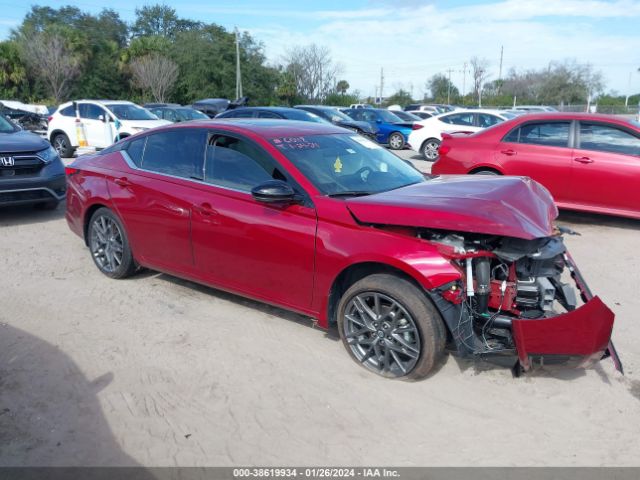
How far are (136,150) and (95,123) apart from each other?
1057 centimetres

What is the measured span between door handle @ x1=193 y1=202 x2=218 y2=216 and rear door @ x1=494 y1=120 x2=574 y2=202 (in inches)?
193

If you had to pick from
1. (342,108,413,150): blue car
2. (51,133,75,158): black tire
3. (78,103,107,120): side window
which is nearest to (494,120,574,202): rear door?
(78,103,107,120): side window

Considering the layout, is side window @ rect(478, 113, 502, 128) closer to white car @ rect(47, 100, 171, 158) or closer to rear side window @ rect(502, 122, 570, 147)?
rear side window @ rect(502, 122, 570, 147)

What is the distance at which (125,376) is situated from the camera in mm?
3775

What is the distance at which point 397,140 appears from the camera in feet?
63.3

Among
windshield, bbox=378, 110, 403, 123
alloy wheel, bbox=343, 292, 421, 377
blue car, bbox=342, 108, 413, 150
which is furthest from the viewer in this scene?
windshield, bbox=378, 110, 403, 123

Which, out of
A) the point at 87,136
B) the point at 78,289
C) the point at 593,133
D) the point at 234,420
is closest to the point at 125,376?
the point at 234,420

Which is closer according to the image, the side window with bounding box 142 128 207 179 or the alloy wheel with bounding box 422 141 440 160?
the side window with bounding box 142 128 207 179

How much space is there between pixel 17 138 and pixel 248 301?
5173mm

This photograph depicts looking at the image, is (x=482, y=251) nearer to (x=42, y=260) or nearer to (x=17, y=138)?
(x=42, y=260)

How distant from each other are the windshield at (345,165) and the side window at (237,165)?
17cm

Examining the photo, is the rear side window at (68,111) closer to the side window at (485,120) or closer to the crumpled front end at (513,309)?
the side window at (485,120)

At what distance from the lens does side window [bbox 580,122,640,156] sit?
7.33 meters

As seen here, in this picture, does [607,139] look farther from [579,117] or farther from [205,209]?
[205,209]
